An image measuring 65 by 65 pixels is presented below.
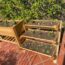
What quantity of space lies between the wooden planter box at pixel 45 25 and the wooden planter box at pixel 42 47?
34 centimetres

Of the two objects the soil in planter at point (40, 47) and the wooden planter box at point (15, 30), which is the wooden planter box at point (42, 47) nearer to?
the soil in planter at point (40, 47)

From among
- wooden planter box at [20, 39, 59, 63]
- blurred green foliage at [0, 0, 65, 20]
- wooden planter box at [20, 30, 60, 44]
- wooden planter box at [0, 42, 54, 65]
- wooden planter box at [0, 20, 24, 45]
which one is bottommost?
wooden planter box at [0, 42, 54, 65]

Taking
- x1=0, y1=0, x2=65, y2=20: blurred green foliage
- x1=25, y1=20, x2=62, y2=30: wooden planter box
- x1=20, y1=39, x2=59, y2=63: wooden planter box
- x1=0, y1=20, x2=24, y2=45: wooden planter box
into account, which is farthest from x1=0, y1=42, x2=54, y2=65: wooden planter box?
x1=0, y1=0, x2=65, y2=20: blurred green foliage

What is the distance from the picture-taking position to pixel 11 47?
3162 millimetres

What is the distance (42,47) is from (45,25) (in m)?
0.48

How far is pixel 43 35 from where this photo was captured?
2732 mm

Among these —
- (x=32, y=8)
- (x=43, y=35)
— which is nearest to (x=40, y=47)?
(x=43, y=35)

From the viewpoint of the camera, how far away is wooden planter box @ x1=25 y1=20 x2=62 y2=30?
267cm

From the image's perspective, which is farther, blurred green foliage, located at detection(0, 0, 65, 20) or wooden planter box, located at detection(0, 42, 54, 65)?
blurred green foliage, located at detection(0, 0, 65, 20)

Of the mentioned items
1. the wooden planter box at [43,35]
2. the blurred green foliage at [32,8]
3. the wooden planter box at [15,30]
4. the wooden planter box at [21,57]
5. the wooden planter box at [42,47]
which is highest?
the blurred green foliage at [32,8]

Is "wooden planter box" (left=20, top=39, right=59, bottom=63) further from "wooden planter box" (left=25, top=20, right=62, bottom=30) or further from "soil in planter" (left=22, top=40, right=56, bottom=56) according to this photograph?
"wooden planter box" (left=25, top=20, right=62, bottom=30)

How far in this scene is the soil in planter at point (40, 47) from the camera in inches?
102

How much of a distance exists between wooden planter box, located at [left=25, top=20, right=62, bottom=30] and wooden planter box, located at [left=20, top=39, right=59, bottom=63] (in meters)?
0.34

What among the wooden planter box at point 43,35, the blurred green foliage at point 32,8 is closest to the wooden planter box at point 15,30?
the wooden planter box at point 43,35
